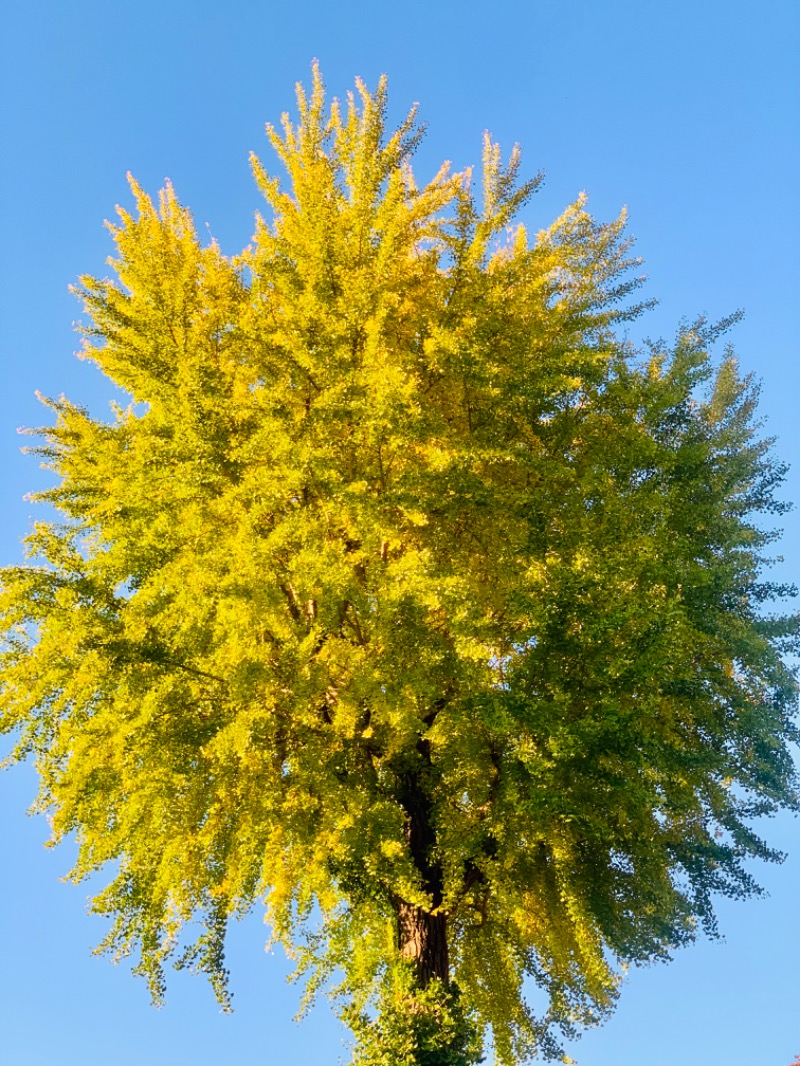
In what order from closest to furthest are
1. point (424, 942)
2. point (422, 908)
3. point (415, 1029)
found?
point (415, 1029) < point (424, 942) < point (422, 908)

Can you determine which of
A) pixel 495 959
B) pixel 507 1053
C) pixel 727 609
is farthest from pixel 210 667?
pixel 727 609

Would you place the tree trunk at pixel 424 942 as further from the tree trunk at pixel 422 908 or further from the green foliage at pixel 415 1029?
the green foliage at pixel 415 1029

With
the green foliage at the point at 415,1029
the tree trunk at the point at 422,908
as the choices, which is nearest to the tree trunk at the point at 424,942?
the tree trunk at the point at 422,908

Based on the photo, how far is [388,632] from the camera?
25.2ft

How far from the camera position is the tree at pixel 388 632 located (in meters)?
7.64

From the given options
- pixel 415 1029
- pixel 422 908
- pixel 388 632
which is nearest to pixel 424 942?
pixel 422 908

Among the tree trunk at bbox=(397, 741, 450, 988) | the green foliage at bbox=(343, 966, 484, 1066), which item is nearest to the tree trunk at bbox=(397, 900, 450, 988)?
the tree trunk at bbox=(397, 741, 450, 988)

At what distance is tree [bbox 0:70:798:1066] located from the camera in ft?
25.1

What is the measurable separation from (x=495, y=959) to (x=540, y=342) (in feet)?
23.4

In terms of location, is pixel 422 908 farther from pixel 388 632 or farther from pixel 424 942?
pixel 388 632

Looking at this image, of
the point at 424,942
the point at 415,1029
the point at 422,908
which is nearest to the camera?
the point at 415,1029

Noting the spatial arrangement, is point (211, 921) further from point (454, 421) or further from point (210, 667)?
point (454, 421)

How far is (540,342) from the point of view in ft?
31.1

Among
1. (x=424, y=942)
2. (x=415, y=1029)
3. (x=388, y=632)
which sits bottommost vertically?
(x=415, y=1029)
